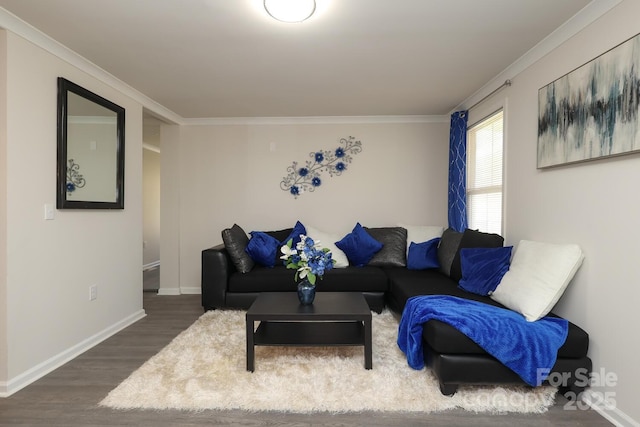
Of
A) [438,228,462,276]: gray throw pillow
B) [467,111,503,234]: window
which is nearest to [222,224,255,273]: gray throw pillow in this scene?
[438,228,462,276]: gray throw pillow

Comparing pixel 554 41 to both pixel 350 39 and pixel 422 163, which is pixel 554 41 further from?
pixel 422 163

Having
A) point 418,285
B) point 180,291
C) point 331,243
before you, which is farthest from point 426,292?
point 180,291

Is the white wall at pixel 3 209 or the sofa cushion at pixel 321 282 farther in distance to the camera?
the sofa cushion at pixel 321 282

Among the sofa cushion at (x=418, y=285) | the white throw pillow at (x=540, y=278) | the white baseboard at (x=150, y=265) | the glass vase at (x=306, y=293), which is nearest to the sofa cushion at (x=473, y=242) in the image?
the sofa cushion at (x=418, y=285)

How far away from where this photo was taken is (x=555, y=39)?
8.11ft

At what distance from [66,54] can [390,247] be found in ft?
11.9

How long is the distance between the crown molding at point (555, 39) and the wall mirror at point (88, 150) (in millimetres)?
3620

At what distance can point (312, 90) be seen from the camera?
11.8 ft

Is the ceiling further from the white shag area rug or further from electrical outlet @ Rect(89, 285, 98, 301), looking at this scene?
the white shag area rug

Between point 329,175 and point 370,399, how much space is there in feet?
10.2

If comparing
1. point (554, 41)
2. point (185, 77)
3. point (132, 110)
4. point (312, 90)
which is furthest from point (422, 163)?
point (132, 110)

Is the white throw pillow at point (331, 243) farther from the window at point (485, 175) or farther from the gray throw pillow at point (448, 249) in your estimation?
the window at point (485, 175)

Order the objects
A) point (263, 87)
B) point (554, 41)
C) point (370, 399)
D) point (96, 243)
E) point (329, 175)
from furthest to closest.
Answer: point (329, 175) < point (263, 87) < point (96, 243) < point (554, 41) < point (370, 399)

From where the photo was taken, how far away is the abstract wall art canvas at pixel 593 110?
1854mm
